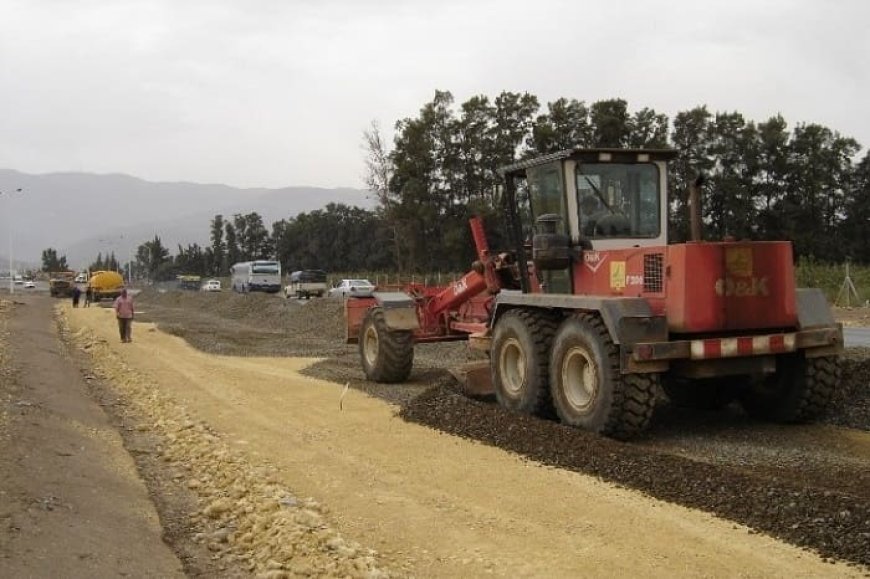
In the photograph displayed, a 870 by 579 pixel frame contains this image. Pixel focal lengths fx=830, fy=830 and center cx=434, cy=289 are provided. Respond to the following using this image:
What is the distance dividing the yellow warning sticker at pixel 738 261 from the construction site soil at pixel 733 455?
65.4 inches

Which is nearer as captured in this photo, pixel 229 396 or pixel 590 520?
pixel 590 520

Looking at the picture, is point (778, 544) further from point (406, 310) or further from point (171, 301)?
point (171, 301)

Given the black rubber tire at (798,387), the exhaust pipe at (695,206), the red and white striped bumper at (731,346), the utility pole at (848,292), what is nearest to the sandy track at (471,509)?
the red and white striped bumper at (731,346)

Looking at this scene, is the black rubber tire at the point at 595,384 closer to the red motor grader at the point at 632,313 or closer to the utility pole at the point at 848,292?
the red motor grader at the point at 632,313

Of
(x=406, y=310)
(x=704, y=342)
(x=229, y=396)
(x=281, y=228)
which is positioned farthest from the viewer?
(x=281, y=228)

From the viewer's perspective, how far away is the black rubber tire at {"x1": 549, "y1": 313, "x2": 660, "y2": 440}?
7820mm

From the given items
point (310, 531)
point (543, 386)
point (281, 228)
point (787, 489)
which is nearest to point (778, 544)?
point (787, 489)

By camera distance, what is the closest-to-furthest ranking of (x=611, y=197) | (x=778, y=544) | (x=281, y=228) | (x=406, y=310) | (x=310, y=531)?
1. (x=778, y=544)
2. (x=310, y=531)
3. (x=611, y=197)
4. (x=406, y=310)
5. (x=281, y=228)

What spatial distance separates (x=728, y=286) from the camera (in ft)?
25.5

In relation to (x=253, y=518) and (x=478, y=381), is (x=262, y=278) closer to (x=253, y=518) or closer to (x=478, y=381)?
(x=478, y=381)

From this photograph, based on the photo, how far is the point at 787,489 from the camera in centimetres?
588

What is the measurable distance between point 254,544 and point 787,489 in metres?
3.77

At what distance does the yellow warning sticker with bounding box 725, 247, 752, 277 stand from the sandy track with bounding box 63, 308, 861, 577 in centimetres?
249

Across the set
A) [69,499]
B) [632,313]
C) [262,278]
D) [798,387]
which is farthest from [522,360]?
[262,278]
